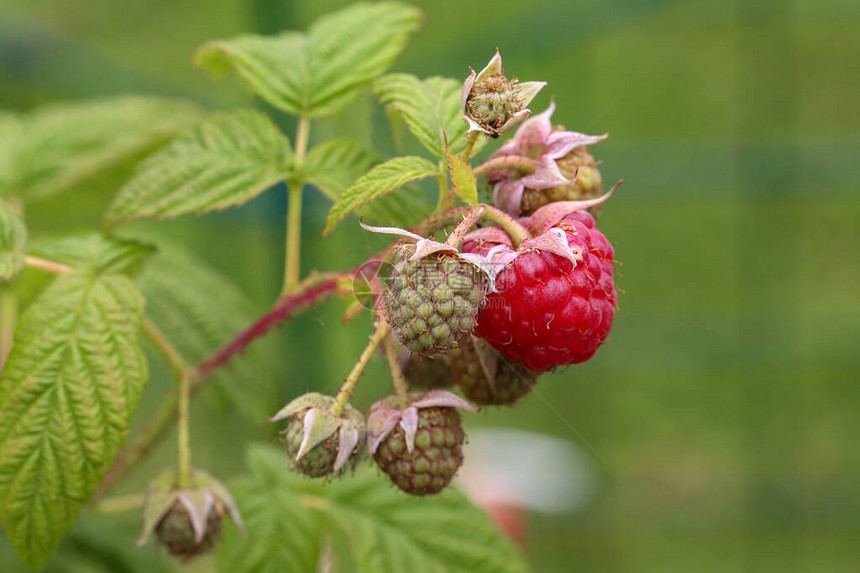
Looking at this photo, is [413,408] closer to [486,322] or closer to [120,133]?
[486,322]

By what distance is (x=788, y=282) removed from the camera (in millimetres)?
5605

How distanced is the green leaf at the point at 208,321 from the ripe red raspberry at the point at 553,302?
27.6 inches

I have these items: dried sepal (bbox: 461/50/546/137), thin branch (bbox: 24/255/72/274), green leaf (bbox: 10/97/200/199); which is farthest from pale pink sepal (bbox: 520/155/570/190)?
green leaf (bbox: 10/97/200/199)

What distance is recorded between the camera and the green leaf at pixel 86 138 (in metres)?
1.71

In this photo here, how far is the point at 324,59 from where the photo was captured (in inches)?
56.0

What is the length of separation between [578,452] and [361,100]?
348 cm

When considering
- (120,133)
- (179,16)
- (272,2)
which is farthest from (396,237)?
(179,16)

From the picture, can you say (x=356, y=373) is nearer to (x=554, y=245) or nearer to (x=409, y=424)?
(x=409, y=424)

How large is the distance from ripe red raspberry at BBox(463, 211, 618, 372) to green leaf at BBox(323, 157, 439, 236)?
0.32ft

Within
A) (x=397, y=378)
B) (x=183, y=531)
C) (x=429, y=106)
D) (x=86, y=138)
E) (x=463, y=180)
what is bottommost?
(x=183, y=531)

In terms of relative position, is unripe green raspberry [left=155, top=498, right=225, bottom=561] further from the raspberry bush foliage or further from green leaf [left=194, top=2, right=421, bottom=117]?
green leaf [left=194, top=2, right=421, bottom=117]

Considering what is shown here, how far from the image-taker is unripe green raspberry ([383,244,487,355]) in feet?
2.83

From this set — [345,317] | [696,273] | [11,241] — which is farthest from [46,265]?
[696,273]

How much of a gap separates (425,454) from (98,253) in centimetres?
58
